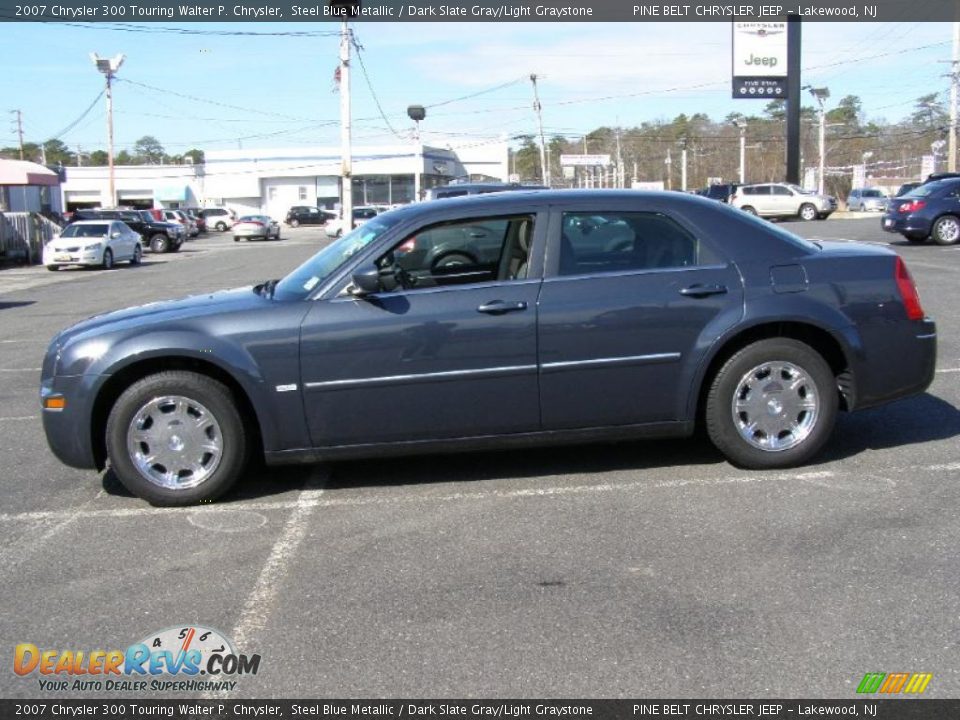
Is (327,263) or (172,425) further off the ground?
(327,263)

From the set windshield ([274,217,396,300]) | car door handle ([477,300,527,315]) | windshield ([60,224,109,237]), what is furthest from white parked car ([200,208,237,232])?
car door handle ([477,300,527,315])

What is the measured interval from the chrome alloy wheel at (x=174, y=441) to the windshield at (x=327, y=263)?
807 millimetres

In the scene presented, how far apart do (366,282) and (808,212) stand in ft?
129

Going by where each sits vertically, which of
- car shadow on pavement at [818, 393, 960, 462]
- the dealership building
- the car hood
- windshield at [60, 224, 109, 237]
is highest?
the dealership building

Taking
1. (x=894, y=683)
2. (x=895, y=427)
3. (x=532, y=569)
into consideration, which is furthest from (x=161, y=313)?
(x=895, y=427)

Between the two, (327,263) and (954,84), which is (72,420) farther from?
(954,84)

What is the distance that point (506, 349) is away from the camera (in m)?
5.13

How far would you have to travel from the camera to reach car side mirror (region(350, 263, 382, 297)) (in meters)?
5.04

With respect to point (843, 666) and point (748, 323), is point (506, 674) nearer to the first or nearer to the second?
point (843, 666)

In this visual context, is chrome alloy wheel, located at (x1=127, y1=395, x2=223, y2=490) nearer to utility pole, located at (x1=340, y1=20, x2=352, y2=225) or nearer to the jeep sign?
utility pole, located at (x1=340, y1=20, x2=352, y2=225)

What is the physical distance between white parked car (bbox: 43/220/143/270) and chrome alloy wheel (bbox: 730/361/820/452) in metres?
26.6

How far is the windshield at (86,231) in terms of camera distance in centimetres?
2907

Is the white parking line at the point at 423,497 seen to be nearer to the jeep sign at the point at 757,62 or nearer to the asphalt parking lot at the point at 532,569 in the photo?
the asphalt parking lot at the point at 532,569

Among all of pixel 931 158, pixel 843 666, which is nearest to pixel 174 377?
pixel 843 666
